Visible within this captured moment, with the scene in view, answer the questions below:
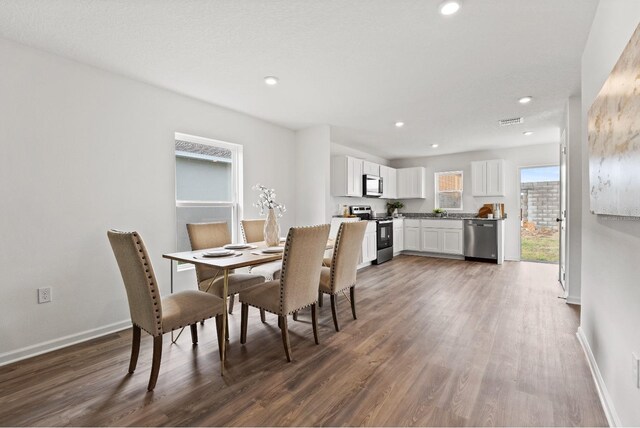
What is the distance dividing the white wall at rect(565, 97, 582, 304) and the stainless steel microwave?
3233 mm

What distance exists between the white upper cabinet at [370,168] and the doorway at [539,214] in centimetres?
292

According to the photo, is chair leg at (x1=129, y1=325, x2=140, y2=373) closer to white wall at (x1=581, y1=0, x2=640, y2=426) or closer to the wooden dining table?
the wooden dining table

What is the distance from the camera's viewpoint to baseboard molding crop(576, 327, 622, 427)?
1.53 metres

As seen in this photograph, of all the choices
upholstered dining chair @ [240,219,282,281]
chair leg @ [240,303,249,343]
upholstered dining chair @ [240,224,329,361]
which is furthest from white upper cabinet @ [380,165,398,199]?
chair leg @ [240,303,249,343]

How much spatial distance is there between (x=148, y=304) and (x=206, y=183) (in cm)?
217

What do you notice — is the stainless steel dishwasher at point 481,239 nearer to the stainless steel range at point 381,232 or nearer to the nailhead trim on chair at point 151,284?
the stainless steel range at point 381,232

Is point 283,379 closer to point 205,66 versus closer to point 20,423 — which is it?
point 20,423

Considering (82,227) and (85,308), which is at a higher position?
(82,227)

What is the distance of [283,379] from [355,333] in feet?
3.05

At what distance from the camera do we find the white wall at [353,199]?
19.4 ft

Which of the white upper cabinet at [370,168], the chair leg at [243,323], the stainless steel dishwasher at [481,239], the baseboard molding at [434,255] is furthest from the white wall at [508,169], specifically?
the chair leg at [243,323]

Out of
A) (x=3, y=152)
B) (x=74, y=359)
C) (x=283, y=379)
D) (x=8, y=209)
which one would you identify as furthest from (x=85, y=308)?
(x=283, y=379)

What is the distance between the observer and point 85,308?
8.79 ft

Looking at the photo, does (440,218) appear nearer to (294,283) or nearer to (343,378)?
(294,283)
